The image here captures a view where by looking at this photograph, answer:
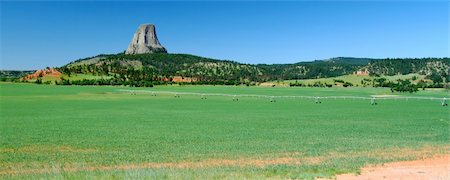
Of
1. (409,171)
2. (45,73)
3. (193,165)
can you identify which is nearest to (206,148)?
(193,165)

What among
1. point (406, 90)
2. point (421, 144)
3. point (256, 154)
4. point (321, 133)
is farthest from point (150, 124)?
point (406, 90)

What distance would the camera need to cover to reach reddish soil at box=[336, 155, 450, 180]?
51.9 feet

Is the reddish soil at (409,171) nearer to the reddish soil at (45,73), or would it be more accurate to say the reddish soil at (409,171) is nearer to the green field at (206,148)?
the green field at (206,148)

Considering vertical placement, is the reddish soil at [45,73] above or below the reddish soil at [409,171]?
above

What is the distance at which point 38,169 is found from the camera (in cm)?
1856

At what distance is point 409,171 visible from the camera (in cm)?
1672

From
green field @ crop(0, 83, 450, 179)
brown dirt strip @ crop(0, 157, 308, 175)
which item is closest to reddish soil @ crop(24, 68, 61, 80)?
green field @ crop(0, 83, 450, 179)

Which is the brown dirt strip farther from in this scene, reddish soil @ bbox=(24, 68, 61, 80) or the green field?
Result: reddish soil @ bbox=(24, 68, 61, 80)

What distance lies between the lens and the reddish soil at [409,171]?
51.9ft

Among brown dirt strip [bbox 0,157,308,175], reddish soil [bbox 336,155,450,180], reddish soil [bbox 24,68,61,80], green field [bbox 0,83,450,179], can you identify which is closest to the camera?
reddish soil [bbox 336,155,450,180]

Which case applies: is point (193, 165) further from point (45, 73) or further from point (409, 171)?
point (45, 73)

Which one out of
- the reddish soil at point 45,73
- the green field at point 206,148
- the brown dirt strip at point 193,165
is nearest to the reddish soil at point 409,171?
the green field at point 206,148

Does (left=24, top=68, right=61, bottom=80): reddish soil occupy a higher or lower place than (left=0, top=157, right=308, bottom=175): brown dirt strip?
higher

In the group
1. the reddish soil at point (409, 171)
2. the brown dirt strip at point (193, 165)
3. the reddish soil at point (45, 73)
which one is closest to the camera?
the reddish soil at point (409, 171)
